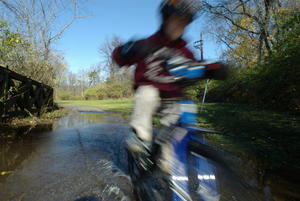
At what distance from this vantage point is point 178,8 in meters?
1.35

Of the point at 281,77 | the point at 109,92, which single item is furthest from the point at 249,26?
the point at 109,92

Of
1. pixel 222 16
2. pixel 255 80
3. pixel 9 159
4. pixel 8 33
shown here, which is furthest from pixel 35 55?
pixel 222 16

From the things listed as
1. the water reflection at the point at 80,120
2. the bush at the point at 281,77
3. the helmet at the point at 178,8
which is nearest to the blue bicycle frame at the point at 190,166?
the helmet at the point at 178,8

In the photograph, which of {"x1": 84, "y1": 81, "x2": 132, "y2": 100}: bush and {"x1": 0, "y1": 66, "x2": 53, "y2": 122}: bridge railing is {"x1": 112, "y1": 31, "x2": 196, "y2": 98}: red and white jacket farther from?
{"x1": 84, "y1": 81, "x2": 132, "y2": 100}: bush

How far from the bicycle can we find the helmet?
698 mm

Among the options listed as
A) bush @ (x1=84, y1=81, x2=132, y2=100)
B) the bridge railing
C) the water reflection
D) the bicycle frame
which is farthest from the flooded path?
bush @ (x1=84, y1=81, x2=132, y2=100)

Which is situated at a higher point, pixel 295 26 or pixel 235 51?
pixel 235 51

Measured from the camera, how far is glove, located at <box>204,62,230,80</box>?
134 cm

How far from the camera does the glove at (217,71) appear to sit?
1342 millimetres

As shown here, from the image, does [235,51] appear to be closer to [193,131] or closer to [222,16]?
[222,16]

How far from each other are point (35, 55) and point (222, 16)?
16438mm

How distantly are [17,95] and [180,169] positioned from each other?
6274mm

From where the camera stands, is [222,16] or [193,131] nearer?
[193,131]

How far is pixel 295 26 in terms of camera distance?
6.63 m
